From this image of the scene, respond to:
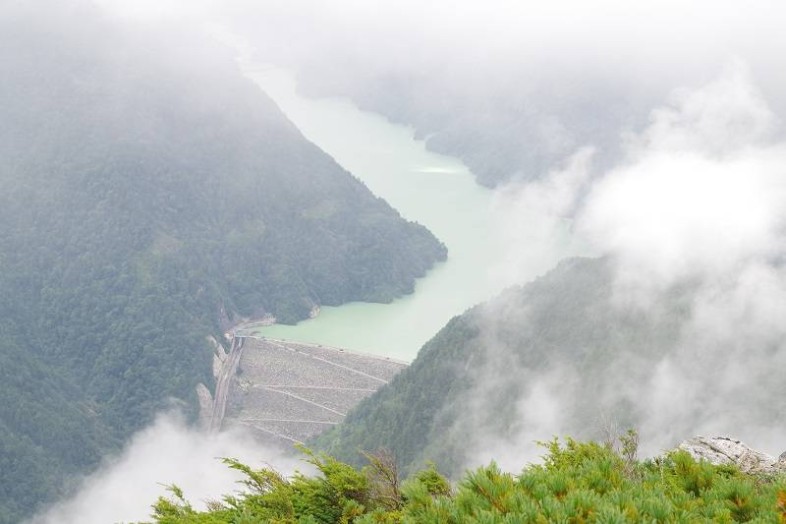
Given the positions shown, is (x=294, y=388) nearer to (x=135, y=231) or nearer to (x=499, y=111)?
(x=135, y=231)

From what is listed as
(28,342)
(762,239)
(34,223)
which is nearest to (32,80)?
(34,223)

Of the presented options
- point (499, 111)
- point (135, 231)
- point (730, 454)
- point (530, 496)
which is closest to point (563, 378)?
point (730, 454)

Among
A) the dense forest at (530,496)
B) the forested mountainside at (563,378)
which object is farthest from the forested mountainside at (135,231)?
the dense forest at (530,496)

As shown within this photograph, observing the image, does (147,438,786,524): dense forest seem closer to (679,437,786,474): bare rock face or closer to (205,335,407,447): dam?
(679,437,786,474): bare rock face

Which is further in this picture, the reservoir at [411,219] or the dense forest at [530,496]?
the reservoir at [411,219]

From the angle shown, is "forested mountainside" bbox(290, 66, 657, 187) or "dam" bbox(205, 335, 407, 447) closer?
"dam" bbox(205, 335, 407, 447)

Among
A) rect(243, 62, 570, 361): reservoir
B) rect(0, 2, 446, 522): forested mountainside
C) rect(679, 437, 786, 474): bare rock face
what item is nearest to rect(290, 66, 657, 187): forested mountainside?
rect(243, 62, 570, 361): reservoir

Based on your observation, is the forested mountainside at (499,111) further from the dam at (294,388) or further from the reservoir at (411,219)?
the dam at (294,388)
